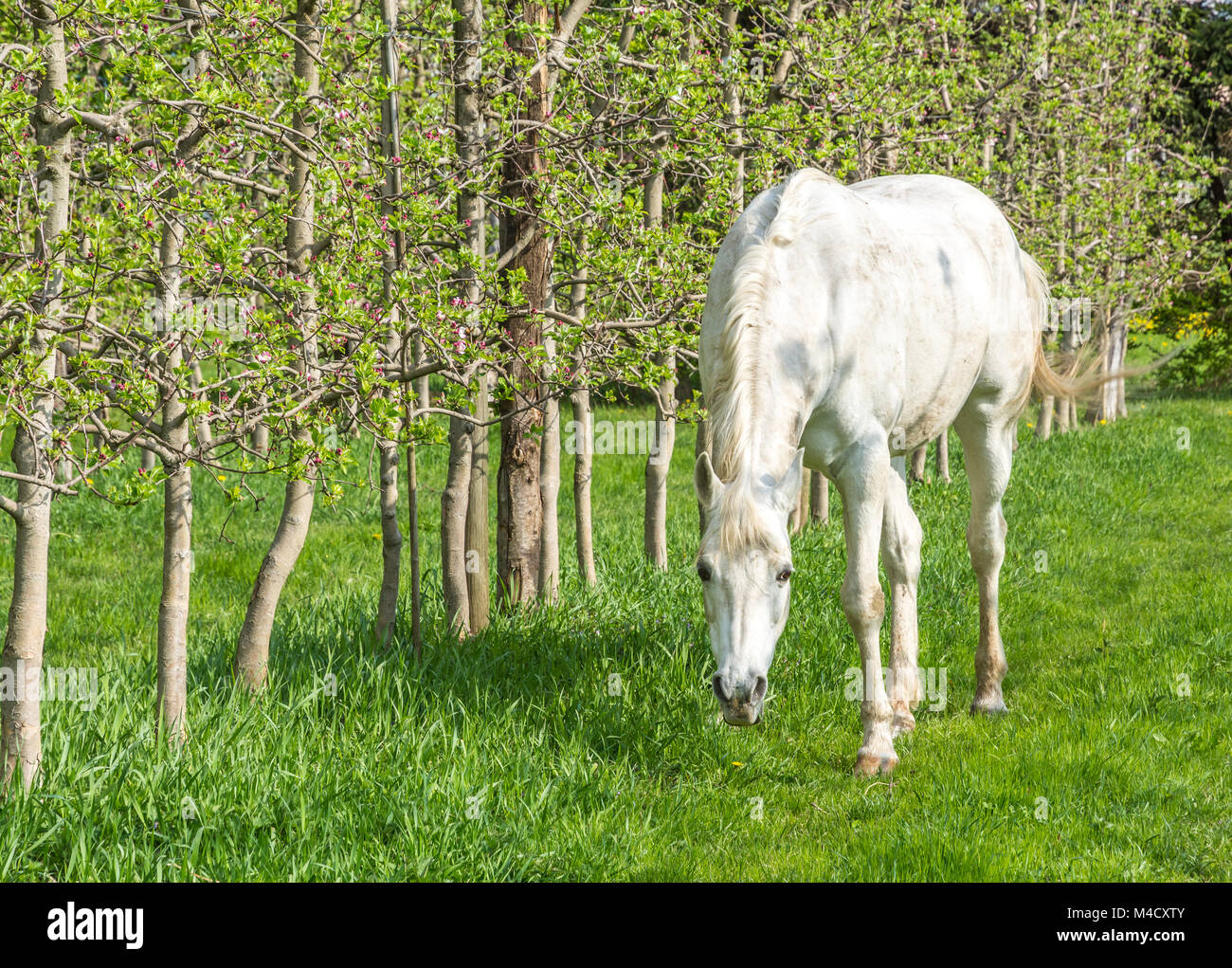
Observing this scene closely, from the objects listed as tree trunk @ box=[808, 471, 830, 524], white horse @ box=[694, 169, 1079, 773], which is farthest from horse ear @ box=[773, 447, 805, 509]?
tree trunk @ box=[808, 471, 830, 524]

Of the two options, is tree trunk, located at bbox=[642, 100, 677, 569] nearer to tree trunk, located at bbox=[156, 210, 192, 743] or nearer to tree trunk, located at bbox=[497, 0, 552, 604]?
tree trunk, located at bbox=[497, 0, 552, 604]

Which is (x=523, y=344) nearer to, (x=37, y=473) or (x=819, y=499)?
(x=37, y=473)

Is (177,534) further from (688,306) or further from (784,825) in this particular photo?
(688,306)

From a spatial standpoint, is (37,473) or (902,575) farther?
(902,575)

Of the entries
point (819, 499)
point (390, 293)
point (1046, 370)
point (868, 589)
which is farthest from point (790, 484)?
point (819, 499)

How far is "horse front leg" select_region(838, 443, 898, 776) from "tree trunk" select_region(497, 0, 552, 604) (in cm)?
172

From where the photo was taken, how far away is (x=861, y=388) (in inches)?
193

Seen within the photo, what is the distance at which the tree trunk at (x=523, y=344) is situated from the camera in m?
6.01

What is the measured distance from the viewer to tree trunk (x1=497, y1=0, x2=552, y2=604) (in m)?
6.01

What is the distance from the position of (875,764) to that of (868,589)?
735 mm

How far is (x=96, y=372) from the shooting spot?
11.8 ft

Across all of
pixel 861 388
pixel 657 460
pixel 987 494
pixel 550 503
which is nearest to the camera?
pixel 861 388

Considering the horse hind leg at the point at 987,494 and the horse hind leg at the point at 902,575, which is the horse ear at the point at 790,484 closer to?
the horse hind leg at the point at 902,575

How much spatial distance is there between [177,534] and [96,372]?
0.80 meters
